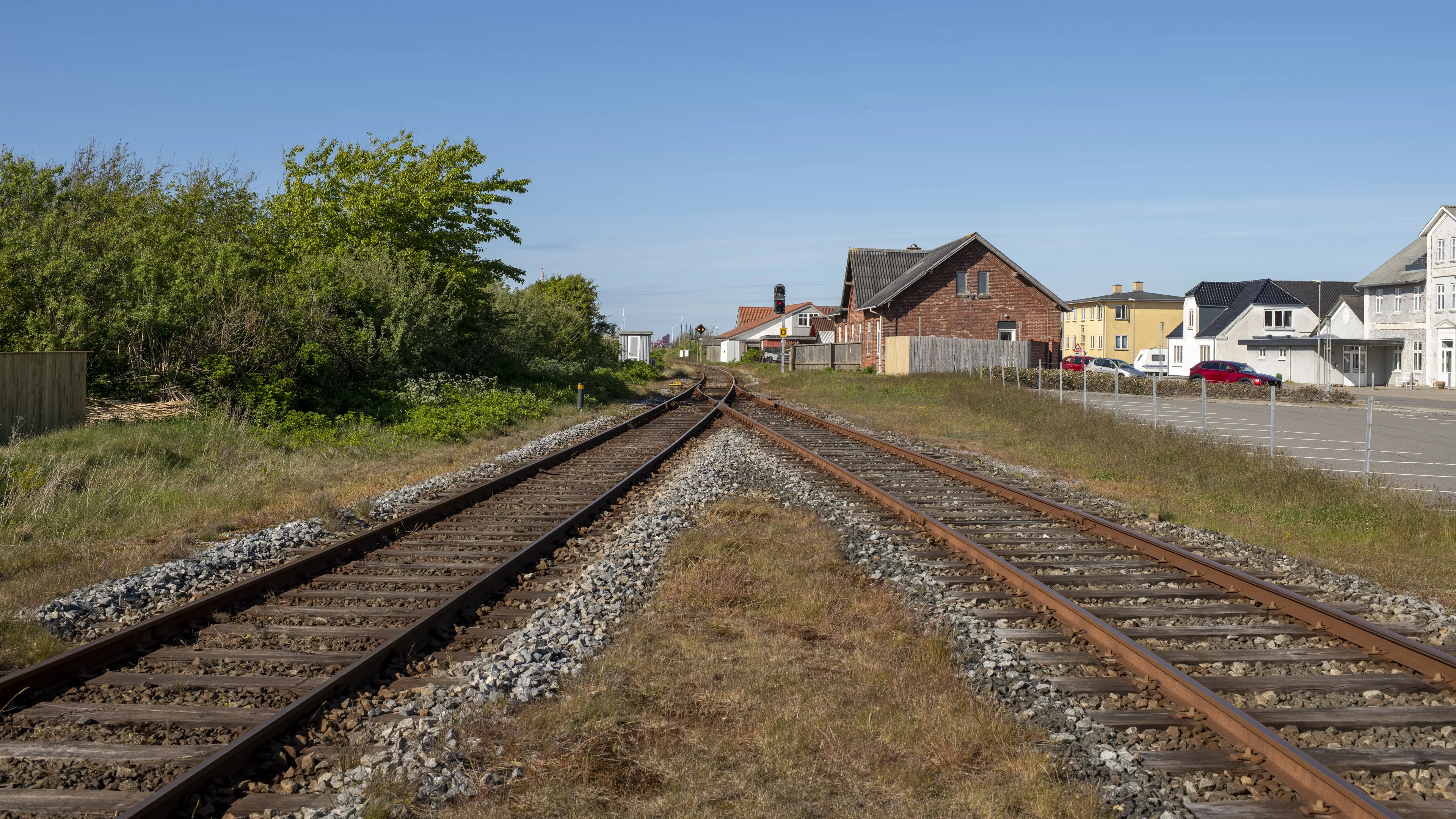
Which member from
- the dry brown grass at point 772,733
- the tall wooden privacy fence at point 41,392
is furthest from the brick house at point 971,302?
the dry brown grass at point 772,733

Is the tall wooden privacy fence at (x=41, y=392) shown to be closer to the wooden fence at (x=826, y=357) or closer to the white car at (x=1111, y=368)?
the white car at (x=1111, y=368)

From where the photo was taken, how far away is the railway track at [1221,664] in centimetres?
457

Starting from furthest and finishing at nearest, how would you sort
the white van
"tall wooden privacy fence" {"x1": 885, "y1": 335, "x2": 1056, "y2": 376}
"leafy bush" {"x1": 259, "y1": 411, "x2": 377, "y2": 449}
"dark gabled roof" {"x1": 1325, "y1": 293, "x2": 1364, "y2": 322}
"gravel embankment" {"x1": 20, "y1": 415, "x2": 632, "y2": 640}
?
the white van → "dark gabled roof" {"x1": 1325, "y1": 293, "x2": 1364, "y2": 322} → "tall wooden privacy fence" {"x1": 885, "y1": 335, "x2": 1056, "y2": 376} → "leafy bush" {"x1": 259, "y1": 411, "x2": 377, "y2": 449} → "gravel embankment" {"x1": 20, "y1": 415, "x2": 632, "y2": 640}

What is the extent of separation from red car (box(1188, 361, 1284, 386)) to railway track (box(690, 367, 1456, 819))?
1742 inches

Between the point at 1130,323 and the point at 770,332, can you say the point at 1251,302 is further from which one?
the point at 770,332

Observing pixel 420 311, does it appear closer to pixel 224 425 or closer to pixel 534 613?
pixel 224 425

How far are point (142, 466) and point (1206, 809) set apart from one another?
13.5 m


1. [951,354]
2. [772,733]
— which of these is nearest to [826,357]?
[951,354]

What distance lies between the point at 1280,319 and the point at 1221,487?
69342 mm

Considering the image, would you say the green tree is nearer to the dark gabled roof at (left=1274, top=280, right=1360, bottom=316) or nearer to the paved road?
the paved road

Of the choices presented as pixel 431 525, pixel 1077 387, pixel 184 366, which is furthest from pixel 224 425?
pixel 1077 387

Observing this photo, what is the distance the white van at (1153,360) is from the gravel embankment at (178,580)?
2941 inches

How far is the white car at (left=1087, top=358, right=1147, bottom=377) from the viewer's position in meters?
54.2

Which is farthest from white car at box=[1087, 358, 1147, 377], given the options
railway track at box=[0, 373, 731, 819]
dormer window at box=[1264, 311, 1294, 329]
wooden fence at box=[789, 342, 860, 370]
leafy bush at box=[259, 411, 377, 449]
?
railway track at box=[0, 373, 731, 819]
